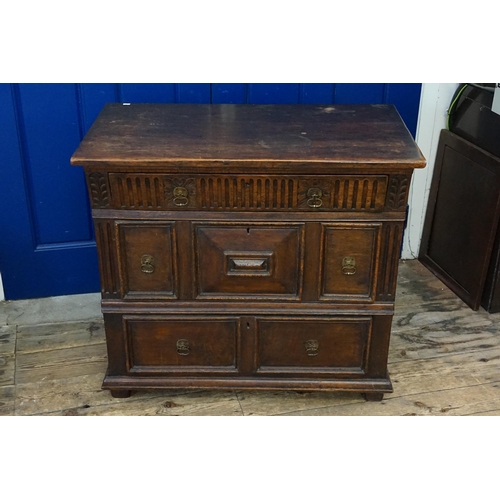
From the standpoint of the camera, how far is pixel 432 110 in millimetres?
3156

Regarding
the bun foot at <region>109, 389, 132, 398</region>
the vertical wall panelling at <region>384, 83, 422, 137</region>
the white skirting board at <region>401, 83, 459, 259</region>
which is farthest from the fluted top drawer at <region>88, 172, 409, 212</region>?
the white skirting board at <region>401, 83, 459, 259</region>

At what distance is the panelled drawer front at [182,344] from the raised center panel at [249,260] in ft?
0.46

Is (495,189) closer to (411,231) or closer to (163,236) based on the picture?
(411,231)

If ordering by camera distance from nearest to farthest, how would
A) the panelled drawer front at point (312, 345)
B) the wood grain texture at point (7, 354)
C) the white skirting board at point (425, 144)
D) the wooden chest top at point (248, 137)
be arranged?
the wooden chest top at point (248, 137) → the panelled drawer front at point (312, 345) → the wood grain texture at point (7, 354) → the white skirting board at point (425, 144)

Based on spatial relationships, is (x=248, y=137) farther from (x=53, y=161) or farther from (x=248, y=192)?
(x=53, y=161)

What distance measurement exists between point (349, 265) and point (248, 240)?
358 mm

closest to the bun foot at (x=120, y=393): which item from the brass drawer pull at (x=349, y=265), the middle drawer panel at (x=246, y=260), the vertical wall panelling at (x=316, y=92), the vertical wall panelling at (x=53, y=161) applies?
the middle drawer panel at (x=246, y=260)

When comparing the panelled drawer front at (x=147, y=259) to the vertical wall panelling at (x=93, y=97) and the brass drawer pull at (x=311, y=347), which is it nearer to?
the brass drawer pull at (x=311, y=347)

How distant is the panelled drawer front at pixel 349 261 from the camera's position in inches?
87.7

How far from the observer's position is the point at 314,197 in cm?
216

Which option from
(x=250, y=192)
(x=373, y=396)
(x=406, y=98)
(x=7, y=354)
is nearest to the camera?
(x=250, y=192)

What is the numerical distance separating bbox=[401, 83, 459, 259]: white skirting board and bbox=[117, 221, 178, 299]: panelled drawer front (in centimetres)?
152

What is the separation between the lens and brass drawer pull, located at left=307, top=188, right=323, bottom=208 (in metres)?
2.15

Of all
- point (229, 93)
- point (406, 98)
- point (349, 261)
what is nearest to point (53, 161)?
point (229, 93)
